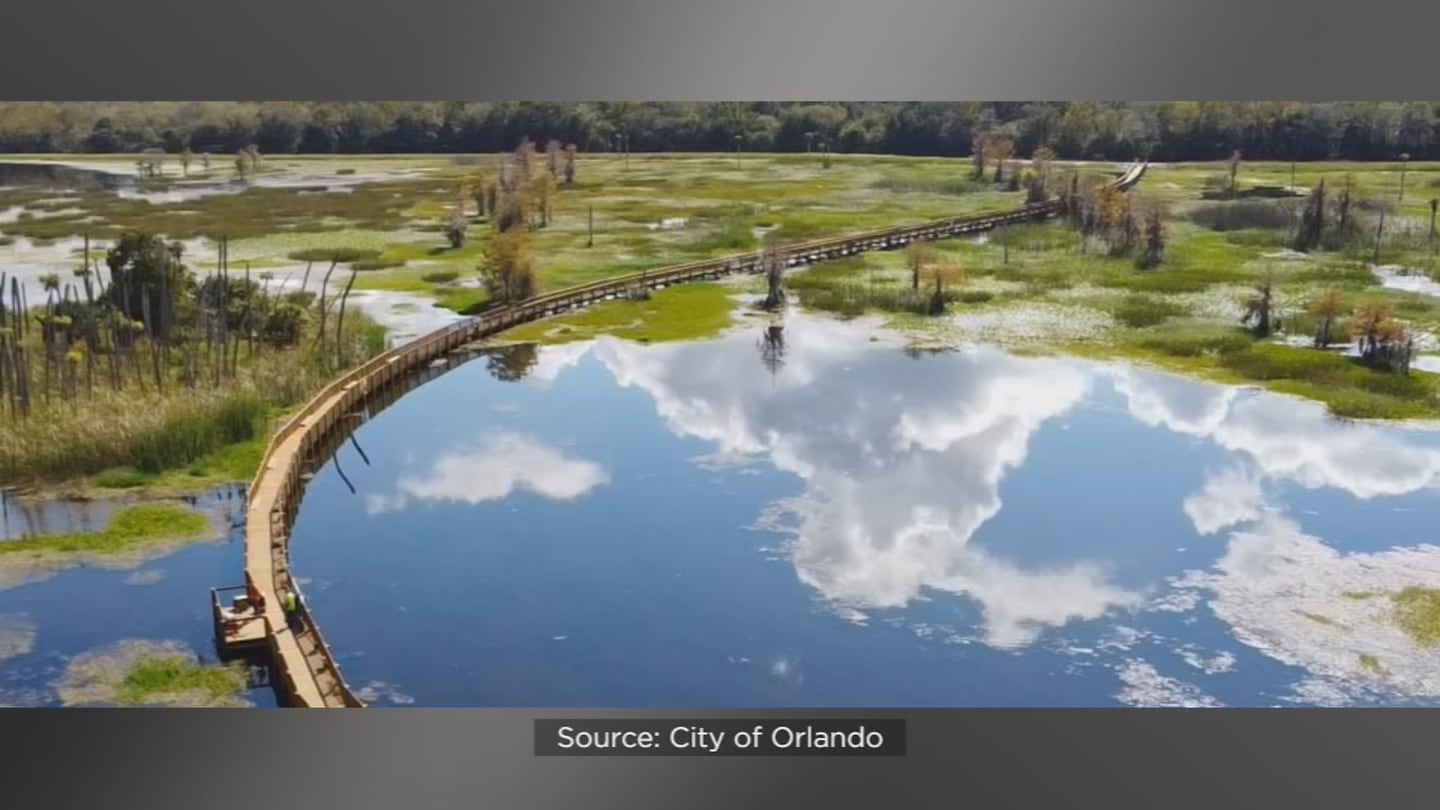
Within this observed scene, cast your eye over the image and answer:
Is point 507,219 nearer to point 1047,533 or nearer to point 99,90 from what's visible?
point 99,90

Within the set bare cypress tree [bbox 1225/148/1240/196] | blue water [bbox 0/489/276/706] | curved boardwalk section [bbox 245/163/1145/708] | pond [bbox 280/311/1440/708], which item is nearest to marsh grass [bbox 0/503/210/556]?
blue water [bbox 0/489/276/706]

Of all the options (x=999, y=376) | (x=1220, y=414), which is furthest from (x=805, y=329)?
(x=1220, y=414)

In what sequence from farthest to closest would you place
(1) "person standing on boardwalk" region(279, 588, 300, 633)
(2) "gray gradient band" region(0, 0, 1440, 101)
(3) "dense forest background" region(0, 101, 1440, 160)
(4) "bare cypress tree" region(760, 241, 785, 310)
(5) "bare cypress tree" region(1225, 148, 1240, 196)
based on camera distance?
(4) "bare cypress tree" region(760, 241, 785, 310) < (5) "bare cypress tree" region(1225, 148, 1240, 196) < (3) "dense forest background" region(0, 101, 1440, 160) < (1) "person standing on boardwalk" region(279, 588, 300, 633) < (2) "gray gradient band" region(0, 0, 1440, 101)

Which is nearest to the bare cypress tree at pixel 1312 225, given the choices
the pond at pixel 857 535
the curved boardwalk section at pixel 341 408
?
the pond at pixel 857 535

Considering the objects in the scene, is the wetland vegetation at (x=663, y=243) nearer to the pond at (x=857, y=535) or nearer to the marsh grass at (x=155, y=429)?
the marsh grass at (x=155, y=429)

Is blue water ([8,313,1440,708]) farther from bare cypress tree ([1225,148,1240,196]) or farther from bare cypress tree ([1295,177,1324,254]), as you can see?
bare cypress tree ([1225,148,1240,196])

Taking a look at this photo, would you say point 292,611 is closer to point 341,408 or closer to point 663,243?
point 341,408
